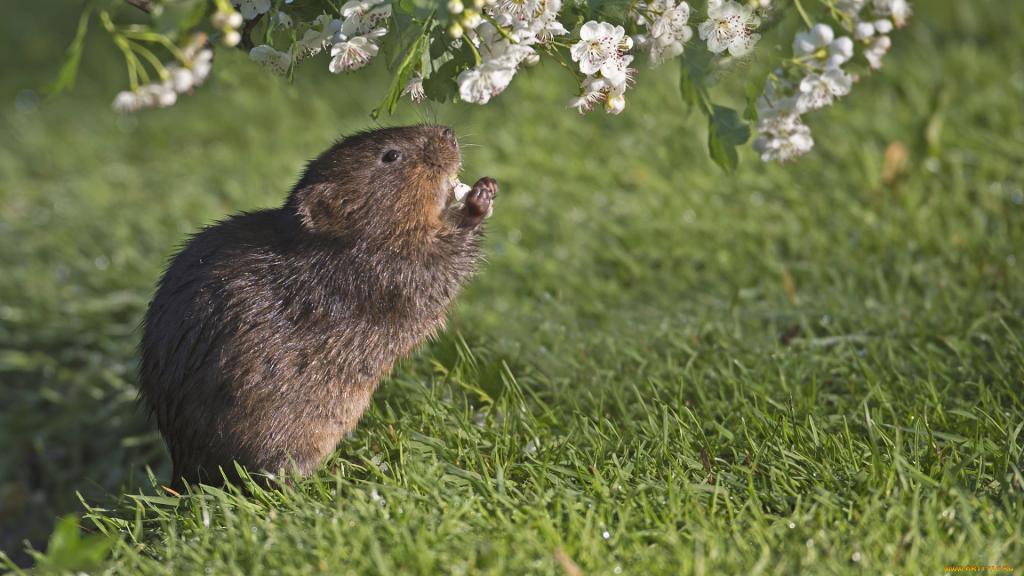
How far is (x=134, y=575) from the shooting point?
2895 mm

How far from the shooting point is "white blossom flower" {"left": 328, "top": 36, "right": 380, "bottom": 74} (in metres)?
3.00

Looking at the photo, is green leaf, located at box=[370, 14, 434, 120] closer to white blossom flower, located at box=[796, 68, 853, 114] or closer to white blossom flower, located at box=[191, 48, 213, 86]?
white blossom flower, located at box=[191, 48, 213, 86]

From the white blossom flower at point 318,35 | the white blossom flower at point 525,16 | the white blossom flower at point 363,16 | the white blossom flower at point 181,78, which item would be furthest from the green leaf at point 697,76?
the white blossom flower at point 181,78

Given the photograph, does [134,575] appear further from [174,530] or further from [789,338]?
[789,338]

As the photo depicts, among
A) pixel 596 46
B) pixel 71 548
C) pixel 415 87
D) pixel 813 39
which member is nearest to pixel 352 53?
pixel 415 87

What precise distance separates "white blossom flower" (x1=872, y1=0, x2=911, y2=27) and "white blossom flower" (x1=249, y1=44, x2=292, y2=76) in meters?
1.74

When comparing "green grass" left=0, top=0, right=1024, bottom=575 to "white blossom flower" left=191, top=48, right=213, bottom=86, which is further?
"green grass" left=0, top=0, right=1024, bottom=575

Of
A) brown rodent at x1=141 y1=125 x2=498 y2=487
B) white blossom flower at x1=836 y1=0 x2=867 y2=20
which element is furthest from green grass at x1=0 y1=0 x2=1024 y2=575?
white blossom flower at x1=836 y1=0 x2=867 y2=20

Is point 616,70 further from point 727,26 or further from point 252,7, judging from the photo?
point 252,7

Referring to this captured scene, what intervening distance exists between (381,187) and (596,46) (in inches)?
33.8

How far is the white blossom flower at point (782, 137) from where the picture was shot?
3.39m

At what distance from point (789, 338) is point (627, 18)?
1.56 m

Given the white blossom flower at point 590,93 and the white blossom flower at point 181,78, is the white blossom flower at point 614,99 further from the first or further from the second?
the white blossom flower at point 181,78

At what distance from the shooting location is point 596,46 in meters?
3.03
